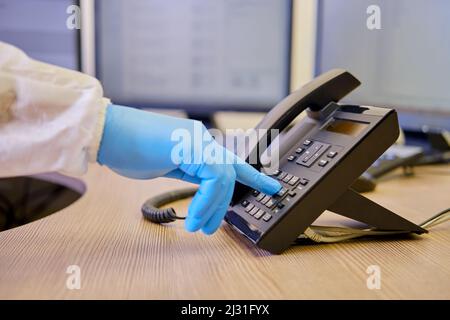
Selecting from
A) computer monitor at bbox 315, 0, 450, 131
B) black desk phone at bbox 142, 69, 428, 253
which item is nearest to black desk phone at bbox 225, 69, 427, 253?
black desk phone at bbox 142, 69, 428, 253

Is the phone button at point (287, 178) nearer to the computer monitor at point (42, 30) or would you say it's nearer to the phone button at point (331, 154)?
the phone button at point (331, 154)

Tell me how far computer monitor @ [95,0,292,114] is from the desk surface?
2.04 feet

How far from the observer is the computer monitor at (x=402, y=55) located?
887mm

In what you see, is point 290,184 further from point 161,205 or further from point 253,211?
point 161,205

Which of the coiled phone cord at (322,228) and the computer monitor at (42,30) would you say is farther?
the computer monitor at (42,30)

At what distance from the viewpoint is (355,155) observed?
0.51m

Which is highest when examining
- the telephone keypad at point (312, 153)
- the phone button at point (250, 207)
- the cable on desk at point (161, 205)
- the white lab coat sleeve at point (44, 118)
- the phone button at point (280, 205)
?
the white lab coat sleeve at point (44, 118)

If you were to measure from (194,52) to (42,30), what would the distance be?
36cm

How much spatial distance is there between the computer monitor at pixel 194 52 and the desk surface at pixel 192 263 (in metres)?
0.62

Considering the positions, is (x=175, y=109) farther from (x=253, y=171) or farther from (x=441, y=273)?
(x=441, y=273)

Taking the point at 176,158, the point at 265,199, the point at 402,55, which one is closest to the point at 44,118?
the point at 176,158

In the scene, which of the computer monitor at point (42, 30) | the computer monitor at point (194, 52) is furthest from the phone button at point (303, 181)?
the computer monitor at point (42, 30)

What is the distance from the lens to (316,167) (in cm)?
52

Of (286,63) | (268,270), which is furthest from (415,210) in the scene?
(286,63)
